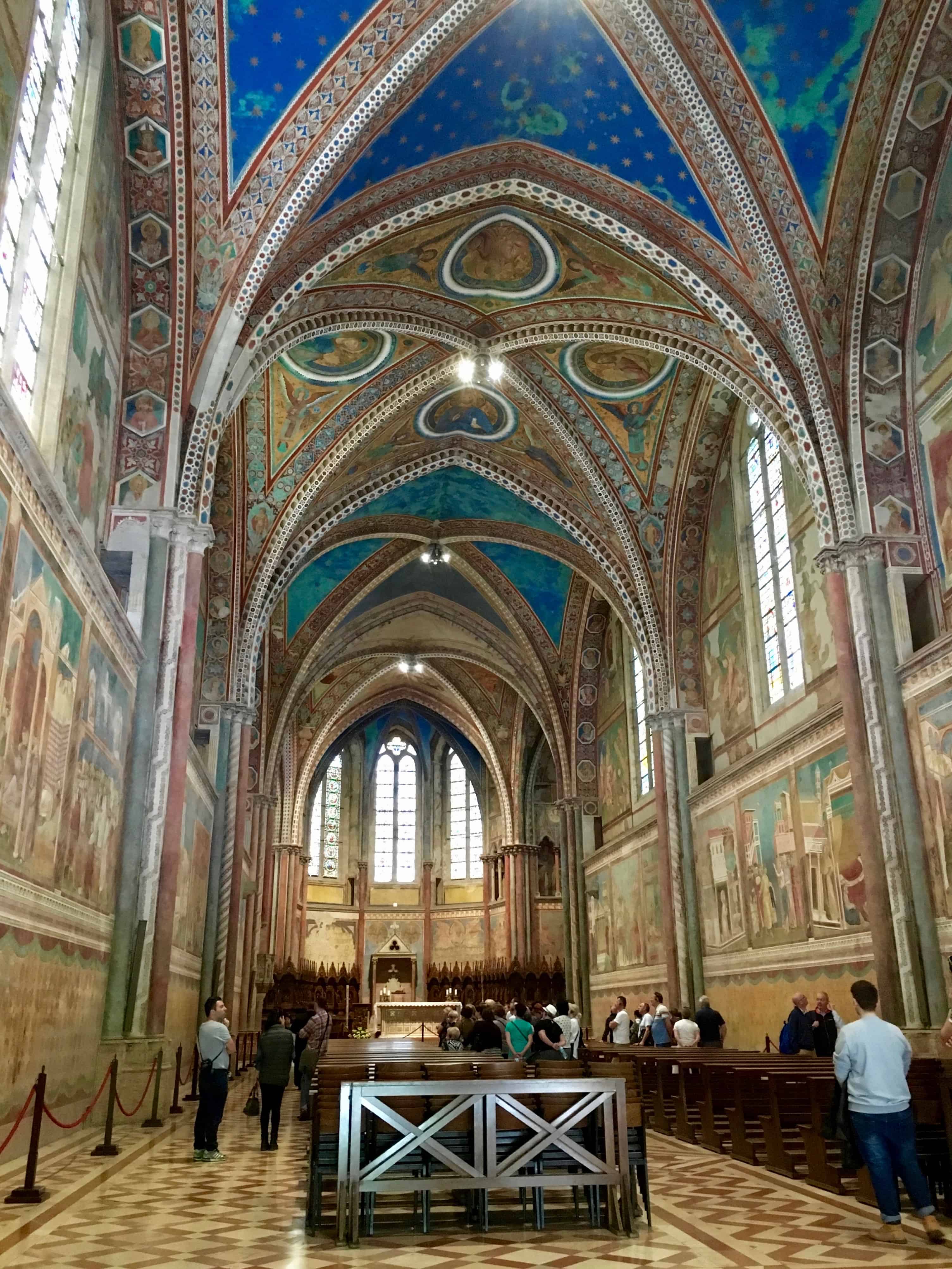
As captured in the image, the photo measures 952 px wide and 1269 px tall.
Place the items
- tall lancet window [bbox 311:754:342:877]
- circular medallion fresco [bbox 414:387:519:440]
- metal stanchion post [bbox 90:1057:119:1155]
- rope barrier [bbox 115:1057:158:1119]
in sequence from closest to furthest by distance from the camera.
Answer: metal stanchion post [bbox 90:1057:119:1155] → rope barrier [bbox 115:1057:158:1119] → circular medallion fresco [bbox 414:387:519:440] → tall lancet window [bbox 311:754:342:877]

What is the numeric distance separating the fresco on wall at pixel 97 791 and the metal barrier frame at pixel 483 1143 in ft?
14.1

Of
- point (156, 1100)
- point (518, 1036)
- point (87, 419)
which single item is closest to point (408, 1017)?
point (156, 1100)

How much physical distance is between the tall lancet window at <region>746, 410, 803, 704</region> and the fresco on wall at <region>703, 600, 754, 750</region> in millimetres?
916

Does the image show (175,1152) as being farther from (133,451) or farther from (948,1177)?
(133,451)

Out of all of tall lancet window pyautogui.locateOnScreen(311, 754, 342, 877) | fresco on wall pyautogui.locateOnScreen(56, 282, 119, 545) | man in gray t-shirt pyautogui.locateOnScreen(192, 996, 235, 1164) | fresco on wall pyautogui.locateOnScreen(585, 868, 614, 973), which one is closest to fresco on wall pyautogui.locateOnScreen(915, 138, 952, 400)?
fresco on wall pyautogui.locateOnScreen(56, 282, 119, 545)

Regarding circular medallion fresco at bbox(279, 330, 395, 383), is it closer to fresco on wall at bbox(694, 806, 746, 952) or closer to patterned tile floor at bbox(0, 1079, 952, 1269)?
fresco on wall at bbox(694, 806, 746, 952)

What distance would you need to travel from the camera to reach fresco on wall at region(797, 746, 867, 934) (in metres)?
13.5

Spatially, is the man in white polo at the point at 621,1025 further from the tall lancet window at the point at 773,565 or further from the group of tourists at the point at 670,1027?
the tall lancet window at the point at 773,565

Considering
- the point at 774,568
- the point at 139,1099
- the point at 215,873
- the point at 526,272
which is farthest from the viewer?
the point at 215,873

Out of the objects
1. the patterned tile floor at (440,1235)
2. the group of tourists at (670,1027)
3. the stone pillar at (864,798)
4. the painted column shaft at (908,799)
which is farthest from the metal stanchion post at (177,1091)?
the painted column shaft at (908,799)

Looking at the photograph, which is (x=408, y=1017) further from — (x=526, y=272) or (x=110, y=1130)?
(x=110, y=1130)

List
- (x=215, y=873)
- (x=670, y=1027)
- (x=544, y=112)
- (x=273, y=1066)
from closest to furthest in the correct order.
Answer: (x=273, y=1066), (x=544, y=112), (x=670, y=1027), (x=215, y=873)

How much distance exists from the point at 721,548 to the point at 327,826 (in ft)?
70.3

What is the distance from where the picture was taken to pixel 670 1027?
16.1 m
